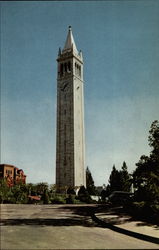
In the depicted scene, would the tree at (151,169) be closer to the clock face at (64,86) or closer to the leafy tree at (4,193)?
the leafy tree at (4,193)

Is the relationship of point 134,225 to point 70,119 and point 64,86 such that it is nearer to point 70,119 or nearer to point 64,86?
point 70,119

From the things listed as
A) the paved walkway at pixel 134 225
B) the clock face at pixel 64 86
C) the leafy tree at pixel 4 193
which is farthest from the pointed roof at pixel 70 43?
the paved walkway at pixel 134 225

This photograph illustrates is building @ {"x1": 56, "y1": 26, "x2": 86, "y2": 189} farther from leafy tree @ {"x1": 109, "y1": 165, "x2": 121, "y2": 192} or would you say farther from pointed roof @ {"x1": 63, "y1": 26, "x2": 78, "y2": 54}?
leafy tree @ {"x1": 109, "y1": 165, "x2": 121, "y2": 192}

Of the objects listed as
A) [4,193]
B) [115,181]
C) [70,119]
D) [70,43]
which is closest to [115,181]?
[115,181]

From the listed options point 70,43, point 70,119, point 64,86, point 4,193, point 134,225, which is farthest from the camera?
point 70,43

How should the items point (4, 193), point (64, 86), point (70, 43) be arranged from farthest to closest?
1. point (70, 43)
2. point (64, 86)
3. point (4, 193)

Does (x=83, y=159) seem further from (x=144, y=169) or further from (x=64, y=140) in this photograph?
(x=144, y=169)

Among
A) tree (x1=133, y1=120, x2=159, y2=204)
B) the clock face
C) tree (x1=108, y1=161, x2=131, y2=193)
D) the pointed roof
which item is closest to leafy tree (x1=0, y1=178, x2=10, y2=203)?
tree (x1=133, y1=120, x2=159, y2=204)
